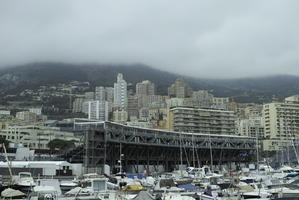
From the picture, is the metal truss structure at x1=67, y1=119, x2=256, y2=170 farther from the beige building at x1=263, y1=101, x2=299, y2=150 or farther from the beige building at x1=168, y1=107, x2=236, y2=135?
the beige building at x1=263, y1=101, x2=299, y2=150

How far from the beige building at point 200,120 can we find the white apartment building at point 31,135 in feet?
177

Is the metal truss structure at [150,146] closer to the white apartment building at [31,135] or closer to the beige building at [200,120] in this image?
the white apartment building at [31,135]

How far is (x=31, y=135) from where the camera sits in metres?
126

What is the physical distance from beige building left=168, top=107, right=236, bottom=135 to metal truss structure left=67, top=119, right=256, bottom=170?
163ft

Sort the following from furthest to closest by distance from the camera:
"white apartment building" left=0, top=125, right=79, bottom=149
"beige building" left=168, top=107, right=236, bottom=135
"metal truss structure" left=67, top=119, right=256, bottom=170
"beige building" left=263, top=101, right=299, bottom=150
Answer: "beige building" left=263, top=101, right=299, bottom=150, "beige building" left=168, top=107, right=236, bottom=135, "white apartment building" left=0, top=125, right=79, bottom=149, "metal truss structure" left=67, top=119, right=256, bottom=170

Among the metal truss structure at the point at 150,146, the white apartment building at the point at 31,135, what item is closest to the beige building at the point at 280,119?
the metal truss structure at the point at 150,146

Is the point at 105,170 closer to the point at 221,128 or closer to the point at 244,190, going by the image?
the point at 244,190

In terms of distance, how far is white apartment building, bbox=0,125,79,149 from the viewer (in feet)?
401

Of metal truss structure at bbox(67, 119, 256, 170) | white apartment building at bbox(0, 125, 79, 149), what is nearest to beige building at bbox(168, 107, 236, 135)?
metal truss structure at bbox(67, 119, 256, 170)

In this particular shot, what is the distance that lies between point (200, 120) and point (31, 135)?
76846 millimetres

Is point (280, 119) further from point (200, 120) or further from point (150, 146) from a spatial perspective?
point (150, 146)

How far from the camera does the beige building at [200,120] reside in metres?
164

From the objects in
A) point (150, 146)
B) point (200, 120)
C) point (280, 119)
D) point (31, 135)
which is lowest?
point (150, 146)

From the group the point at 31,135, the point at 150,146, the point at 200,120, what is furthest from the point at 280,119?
the point at 31,135
